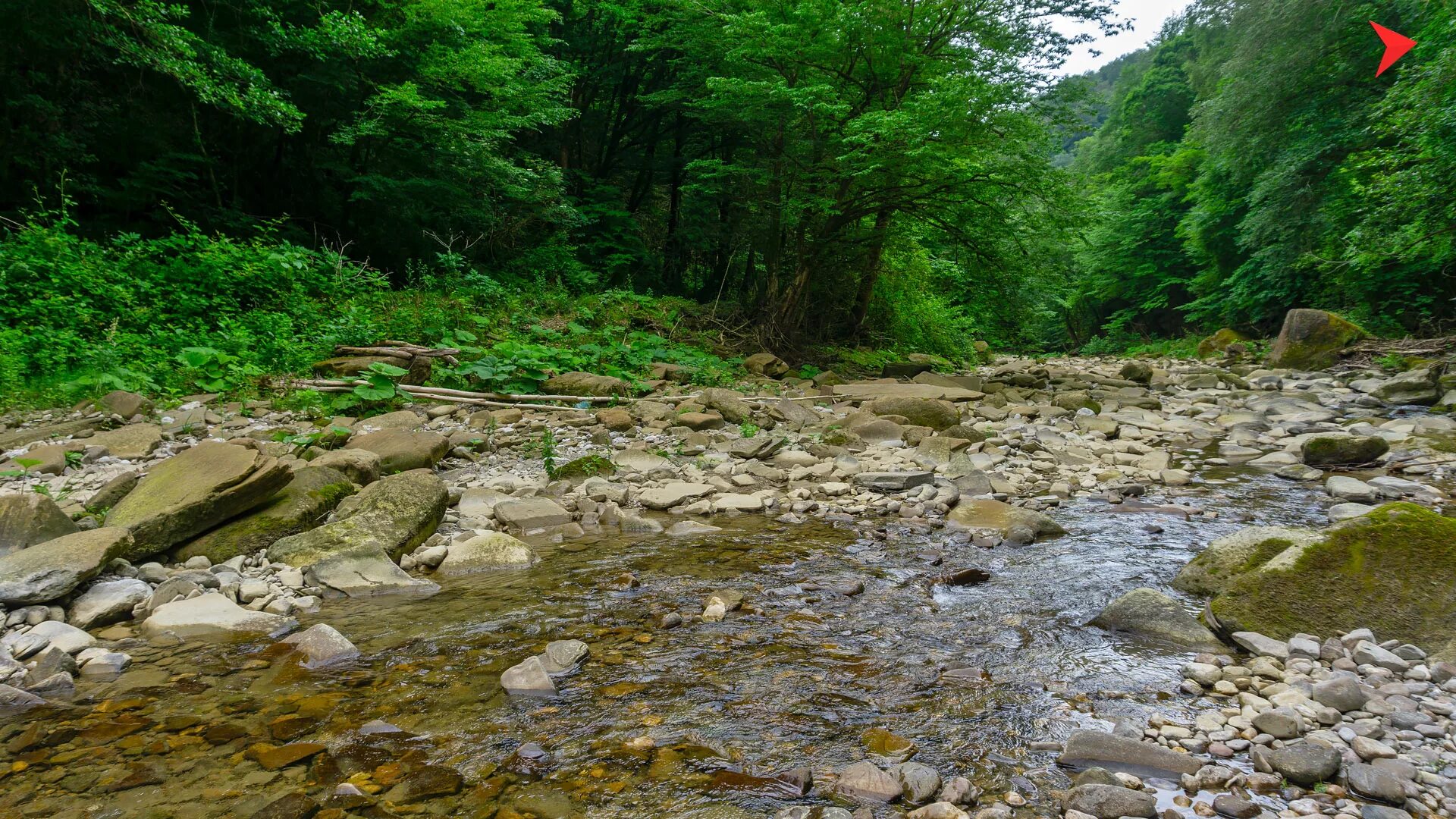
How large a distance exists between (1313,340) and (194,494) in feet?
60.6

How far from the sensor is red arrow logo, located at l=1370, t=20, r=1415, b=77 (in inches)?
569

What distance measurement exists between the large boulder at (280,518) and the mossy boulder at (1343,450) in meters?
8.98

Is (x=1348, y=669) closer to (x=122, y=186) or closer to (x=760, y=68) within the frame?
(x=760, y=68)

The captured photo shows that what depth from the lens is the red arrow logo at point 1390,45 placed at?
569 inches

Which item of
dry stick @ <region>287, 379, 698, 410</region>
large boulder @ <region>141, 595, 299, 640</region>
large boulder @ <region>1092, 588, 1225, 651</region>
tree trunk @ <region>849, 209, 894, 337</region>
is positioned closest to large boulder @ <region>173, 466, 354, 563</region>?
large boulder @ <region>141, 595, 299, 640</region>

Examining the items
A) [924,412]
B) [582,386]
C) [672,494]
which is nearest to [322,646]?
[672,494]

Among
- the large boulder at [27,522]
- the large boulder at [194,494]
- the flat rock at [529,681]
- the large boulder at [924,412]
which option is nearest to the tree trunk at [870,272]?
the large boulder at [924,412]

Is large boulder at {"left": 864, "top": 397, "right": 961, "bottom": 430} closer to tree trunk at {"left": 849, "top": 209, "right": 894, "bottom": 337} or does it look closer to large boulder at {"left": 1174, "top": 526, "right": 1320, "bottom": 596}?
large boulder at {"left": 1174, "top": 526, "right": 1320, "bottom": 596}

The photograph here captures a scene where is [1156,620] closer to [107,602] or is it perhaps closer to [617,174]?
[107,602]

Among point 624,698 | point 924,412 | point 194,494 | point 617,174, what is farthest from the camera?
point 617,174

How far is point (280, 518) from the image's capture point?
4.44m

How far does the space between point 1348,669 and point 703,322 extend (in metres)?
12.4

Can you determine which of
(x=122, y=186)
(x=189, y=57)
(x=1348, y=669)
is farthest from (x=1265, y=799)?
(x=122, y=186)

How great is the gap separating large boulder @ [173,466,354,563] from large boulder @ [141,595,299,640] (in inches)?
27.0
